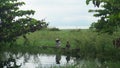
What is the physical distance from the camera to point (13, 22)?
37.2 metres

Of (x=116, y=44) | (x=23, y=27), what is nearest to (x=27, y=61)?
(x=23, y=27)

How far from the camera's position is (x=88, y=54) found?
36719mm

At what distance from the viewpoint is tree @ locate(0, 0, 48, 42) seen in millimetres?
35719

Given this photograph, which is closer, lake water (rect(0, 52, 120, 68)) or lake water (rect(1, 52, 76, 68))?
lake water (rect(0, 52, 120, 68))

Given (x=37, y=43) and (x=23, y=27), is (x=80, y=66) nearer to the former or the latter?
(x=23, y=27)

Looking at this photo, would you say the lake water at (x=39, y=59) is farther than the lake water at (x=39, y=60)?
Yes

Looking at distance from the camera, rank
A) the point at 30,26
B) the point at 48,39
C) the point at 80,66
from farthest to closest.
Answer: the point at 48,39, the point at 30,26, the point at 80,66

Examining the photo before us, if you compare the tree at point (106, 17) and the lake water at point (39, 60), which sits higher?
the tree at point (106, 17)

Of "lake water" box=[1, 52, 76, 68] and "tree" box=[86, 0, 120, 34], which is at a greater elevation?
"tree" box=[86, 0, 120, 34]

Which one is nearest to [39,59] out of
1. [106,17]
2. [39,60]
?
[39,60]

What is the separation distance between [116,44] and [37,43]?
36.9 feet

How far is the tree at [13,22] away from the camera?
35719 mm

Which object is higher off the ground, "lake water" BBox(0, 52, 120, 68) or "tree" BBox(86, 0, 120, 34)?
"tree" BBox(86, 0, 120, 34)

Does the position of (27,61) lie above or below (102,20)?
below
